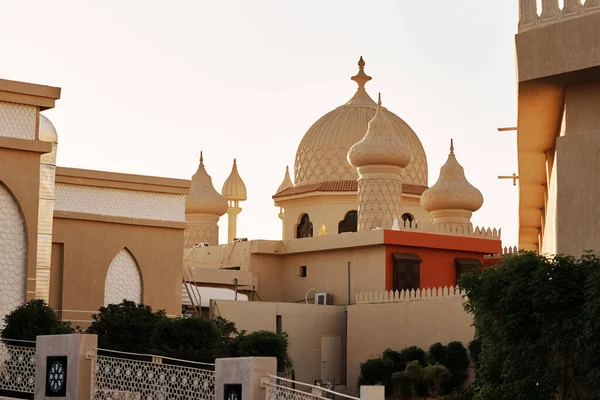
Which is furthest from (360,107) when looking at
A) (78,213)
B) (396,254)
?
(78,213)

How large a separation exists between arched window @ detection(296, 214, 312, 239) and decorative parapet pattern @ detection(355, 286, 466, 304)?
7486mm

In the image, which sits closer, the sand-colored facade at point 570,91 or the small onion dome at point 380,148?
the sand-colored facade at point 570,91

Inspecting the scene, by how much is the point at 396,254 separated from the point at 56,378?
710 inches

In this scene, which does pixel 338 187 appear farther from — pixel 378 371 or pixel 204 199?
pixel 378 371

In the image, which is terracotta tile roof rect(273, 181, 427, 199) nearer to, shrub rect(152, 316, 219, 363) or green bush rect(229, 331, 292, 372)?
green bush rect(229, 331, 292, 372)

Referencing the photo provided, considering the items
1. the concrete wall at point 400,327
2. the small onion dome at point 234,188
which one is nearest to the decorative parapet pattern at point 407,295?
the concrete wall at point 400,327

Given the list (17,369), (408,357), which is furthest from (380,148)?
(17,369)

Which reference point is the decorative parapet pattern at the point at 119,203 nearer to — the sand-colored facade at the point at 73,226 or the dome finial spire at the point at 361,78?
the sand-colored facade at the point at 73,226

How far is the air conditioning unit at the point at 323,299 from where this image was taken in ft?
108

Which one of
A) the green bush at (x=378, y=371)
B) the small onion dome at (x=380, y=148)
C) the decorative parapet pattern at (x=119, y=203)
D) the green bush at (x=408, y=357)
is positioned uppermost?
the small onion dome at (x=380, y=148)

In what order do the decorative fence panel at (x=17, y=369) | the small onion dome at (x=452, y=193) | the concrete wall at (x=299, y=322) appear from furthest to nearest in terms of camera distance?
the small onion dome at (x=452, y=193) < the concrete wall at (x=299, y=322) < the decorative fence panel at (x=17, y=369)

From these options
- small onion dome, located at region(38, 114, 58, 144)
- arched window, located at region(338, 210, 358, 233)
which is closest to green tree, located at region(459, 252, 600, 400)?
small onion dome, located at region(38, 114, 58, 144)

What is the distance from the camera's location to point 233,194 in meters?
45.6

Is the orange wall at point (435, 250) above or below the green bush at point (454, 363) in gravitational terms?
above
